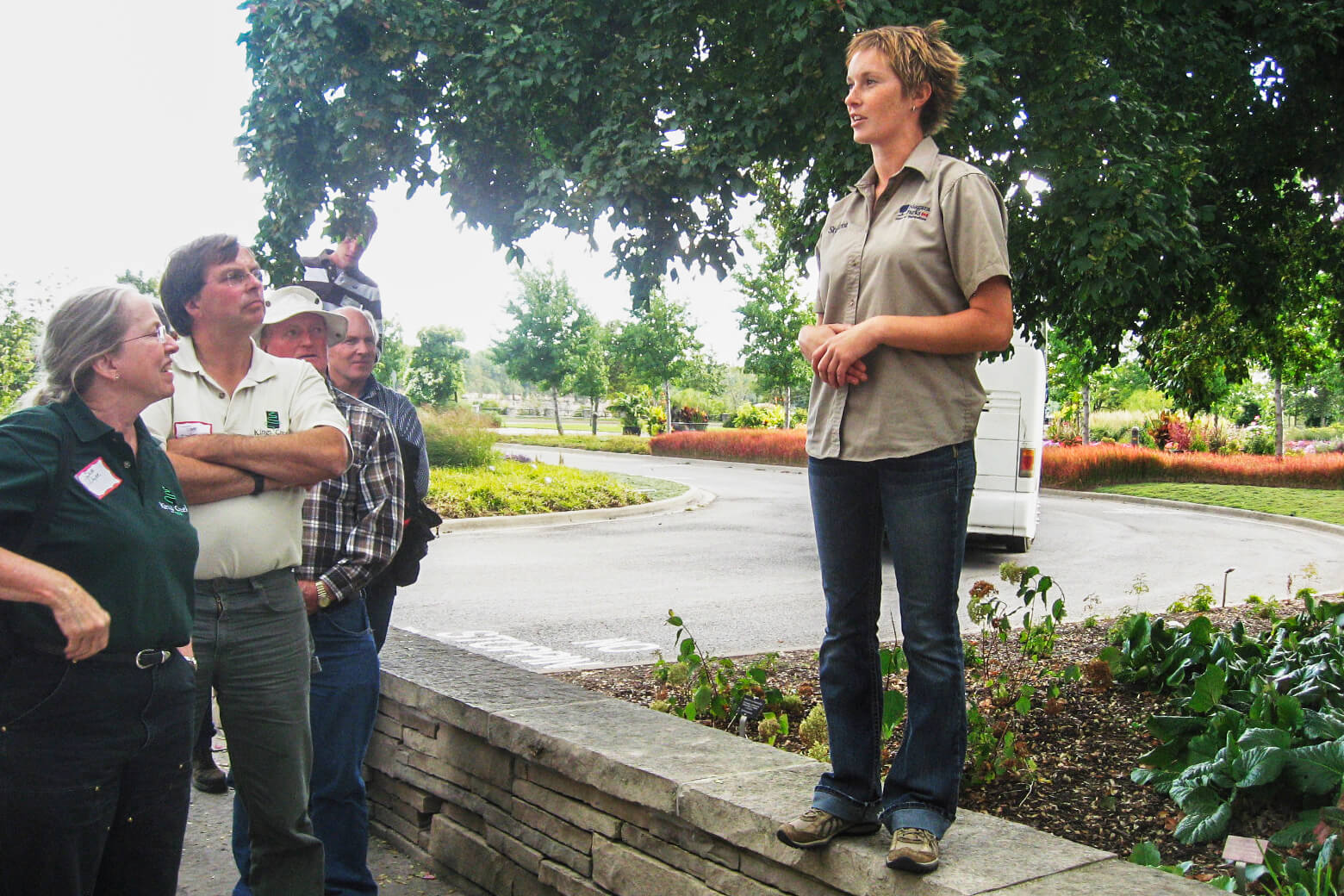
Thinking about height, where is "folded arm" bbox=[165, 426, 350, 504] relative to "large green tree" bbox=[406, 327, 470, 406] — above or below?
below

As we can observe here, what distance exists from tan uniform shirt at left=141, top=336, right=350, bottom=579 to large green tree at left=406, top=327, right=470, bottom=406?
170ft

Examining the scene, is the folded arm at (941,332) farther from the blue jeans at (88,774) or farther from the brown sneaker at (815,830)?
the blue jeans at (88,774)

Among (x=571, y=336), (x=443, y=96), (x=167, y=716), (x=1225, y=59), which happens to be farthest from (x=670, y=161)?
(x=571, y=336)

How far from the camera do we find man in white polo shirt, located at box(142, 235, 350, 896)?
2.63 meters

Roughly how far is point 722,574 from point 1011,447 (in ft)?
11.3

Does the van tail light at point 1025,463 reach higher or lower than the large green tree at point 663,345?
lower

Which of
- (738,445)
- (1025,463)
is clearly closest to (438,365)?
(738,445)

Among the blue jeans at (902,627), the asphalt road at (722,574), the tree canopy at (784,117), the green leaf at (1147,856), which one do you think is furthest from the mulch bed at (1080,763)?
the tree canopy at (784,117)

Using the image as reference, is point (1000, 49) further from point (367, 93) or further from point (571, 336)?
point (571, 336)

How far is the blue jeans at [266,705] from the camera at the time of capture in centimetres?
265

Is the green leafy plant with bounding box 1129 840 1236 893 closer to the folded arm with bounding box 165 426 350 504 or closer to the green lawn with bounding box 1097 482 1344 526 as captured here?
the folded arm with bounding box 165 426 350 504

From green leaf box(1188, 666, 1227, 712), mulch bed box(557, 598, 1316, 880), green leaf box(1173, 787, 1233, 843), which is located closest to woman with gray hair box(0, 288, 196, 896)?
mulch bed box(557, 598, 1316, 880)

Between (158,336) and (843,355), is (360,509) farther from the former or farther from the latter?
(843,355)

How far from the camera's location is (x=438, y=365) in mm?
60469
